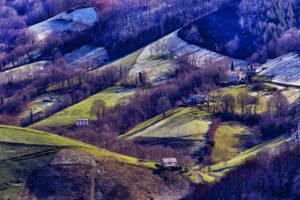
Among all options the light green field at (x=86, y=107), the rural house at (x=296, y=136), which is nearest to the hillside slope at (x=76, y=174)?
the rural house at (x=296, y=136)

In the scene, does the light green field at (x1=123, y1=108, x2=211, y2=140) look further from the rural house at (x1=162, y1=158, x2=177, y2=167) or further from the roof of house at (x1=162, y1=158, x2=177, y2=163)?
the rural house at (x1=162, y1=158, x2=177, y2=167)

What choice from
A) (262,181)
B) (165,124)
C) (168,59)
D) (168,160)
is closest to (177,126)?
(165,124)

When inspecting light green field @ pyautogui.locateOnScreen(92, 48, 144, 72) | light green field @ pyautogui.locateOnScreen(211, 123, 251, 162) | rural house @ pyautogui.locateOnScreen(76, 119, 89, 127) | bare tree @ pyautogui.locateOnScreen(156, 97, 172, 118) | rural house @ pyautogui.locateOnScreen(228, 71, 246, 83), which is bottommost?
rural house @ pyautogui.locateOnScreen(76, 119, 89, 127)

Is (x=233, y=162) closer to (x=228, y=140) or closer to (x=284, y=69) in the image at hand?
(x=228, y=140)

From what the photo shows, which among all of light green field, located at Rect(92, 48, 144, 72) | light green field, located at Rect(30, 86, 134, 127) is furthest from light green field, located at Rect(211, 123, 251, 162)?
light green field, located at Rect(92, 48, 144, 72)

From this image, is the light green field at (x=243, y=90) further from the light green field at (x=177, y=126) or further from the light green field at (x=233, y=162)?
the light green field at (x=233, y=162)
